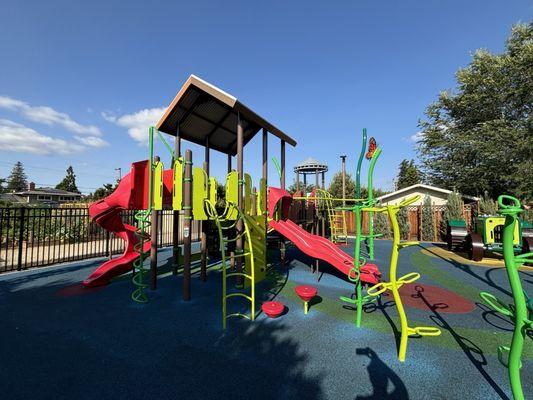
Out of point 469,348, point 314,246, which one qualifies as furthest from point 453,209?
point 469,348

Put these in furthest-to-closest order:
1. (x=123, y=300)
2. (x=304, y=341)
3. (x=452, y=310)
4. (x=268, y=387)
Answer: (x=123, y=300), (x=452, y=310), (x=304, y=341), (x=268, y=387)

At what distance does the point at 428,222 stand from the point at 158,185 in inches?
686

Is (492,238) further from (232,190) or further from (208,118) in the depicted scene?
(208,118)

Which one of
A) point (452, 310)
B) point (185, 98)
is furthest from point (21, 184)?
point (452, 310)

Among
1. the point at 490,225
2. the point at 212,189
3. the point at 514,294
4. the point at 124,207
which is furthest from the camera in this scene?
the point at 490,225

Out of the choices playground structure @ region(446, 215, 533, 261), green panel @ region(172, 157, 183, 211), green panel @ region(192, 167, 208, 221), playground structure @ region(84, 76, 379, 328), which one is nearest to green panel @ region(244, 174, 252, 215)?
playground structure @ region(84, 76, 379, 328)

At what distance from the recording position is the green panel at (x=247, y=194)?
20.8ft

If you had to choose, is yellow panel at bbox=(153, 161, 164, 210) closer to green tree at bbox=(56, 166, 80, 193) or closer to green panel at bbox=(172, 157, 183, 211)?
green panel at bbox=(172, 157, 183, 211)

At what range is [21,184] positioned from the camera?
3617 inches

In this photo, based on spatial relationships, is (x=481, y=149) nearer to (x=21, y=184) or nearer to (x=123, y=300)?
(x=123, y=300)

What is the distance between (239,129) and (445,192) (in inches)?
874

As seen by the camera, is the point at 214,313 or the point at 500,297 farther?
the point at 500,297

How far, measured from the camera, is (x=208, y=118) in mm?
8320

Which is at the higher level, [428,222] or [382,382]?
[428,222]
